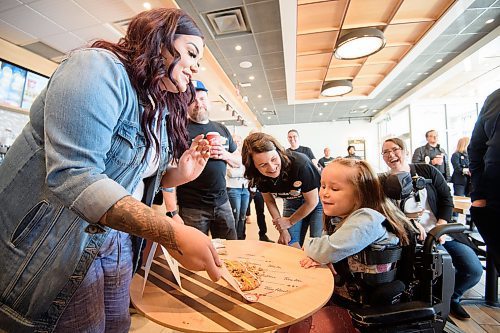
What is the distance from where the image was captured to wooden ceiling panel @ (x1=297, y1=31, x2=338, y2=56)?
452 centimetres

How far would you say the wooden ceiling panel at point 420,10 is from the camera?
366 centimetres

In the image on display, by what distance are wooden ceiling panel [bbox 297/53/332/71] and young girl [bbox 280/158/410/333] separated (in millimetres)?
4602

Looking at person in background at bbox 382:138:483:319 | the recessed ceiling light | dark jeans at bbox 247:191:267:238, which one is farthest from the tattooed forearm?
the recessed ceiling light

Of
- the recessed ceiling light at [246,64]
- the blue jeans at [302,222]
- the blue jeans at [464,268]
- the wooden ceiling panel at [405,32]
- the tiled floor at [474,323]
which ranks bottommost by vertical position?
the tiled floor at [474,323]

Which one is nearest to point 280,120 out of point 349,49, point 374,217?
point 349,49

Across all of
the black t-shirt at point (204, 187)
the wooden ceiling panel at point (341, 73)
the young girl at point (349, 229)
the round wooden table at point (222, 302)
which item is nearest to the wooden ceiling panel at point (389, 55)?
the wooden ceiling panel at point (341, 73)

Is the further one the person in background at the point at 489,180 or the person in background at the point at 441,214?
the person in background at the point at 441,214

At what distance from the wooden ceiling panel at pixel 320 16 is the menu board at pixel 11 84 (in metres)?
4.32

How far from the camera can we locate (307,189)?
6.59 ft

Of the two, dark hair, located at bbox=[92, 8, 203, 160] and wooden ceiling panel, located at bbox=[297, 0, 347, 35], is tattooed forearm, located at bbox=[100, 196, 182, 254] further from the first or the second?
wooden ceiling panel, located at bbox=[297, 0, 347, 35]

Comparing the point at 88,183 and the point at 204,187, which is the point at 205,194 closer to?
the point at 204,187

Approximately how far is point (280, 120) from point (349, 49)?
7.28 m

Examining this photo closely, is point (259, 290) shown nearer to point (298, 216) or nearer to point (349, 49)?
point (298, 216)

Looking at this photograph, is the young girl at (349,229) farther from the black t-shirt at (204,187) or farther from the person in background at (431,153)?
the person in background at (431,153)
